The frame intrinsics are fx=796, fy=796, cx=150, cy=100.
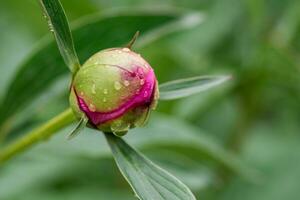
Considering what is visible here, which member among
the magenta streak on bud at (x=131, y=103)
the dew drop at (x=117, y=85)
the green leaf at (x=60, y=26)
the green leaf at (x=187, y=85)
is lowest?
the green leaf at (x=187, y=85)

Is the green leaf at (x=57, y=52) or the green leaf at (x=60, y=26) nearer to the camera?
the green leaf at (x=60, y=26)

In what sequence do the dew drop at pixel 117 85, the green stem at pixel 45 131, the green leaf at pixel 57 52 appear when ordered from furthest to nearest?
1. the green leaf at pixel 57 52
2. the green stem at pixel 45 131
3. the dew drop at pixel 117 85

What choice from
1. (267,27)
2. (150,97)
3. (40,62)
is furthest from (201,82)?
(267,27)

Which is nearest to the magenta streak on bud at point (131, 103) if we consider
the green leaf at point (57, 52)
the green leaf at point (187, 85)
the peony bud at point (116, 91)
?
the peony bud at point (116, 91)

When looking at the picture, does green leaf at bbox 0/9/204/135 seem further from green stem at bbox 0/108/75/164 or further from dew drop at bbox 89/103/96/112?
dew drop at bbox 89/103/96/112

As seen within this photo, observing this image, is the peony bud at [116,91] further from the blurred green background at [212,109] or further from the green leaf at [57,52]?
the blurred green background at [212,109]

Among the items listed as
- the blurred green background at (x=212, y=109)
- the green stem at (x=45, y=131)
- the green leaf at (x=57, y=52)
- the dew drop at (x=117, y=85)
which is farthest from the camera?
the blurred green background at (x=212, y=109)

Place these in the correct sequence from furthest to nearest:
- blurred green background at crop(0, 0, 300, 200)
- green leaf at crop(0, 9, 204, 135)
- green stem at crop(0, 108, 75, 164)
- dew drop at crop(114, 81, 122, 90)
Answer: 1. blurred green background at crop(0, 0, 300, 200)
2. green leaf at crop(0, 9, 204, 135)
3. green stem at crop(0, 108, 75, 164)
4. dew drop at crop(114, 81, 122, 90)

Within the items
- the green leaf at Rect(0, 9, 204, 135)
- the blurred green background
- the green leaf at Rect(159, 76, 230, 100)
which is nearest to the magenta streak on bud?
the green leaf at Rect(159, 76, 230, 100)
